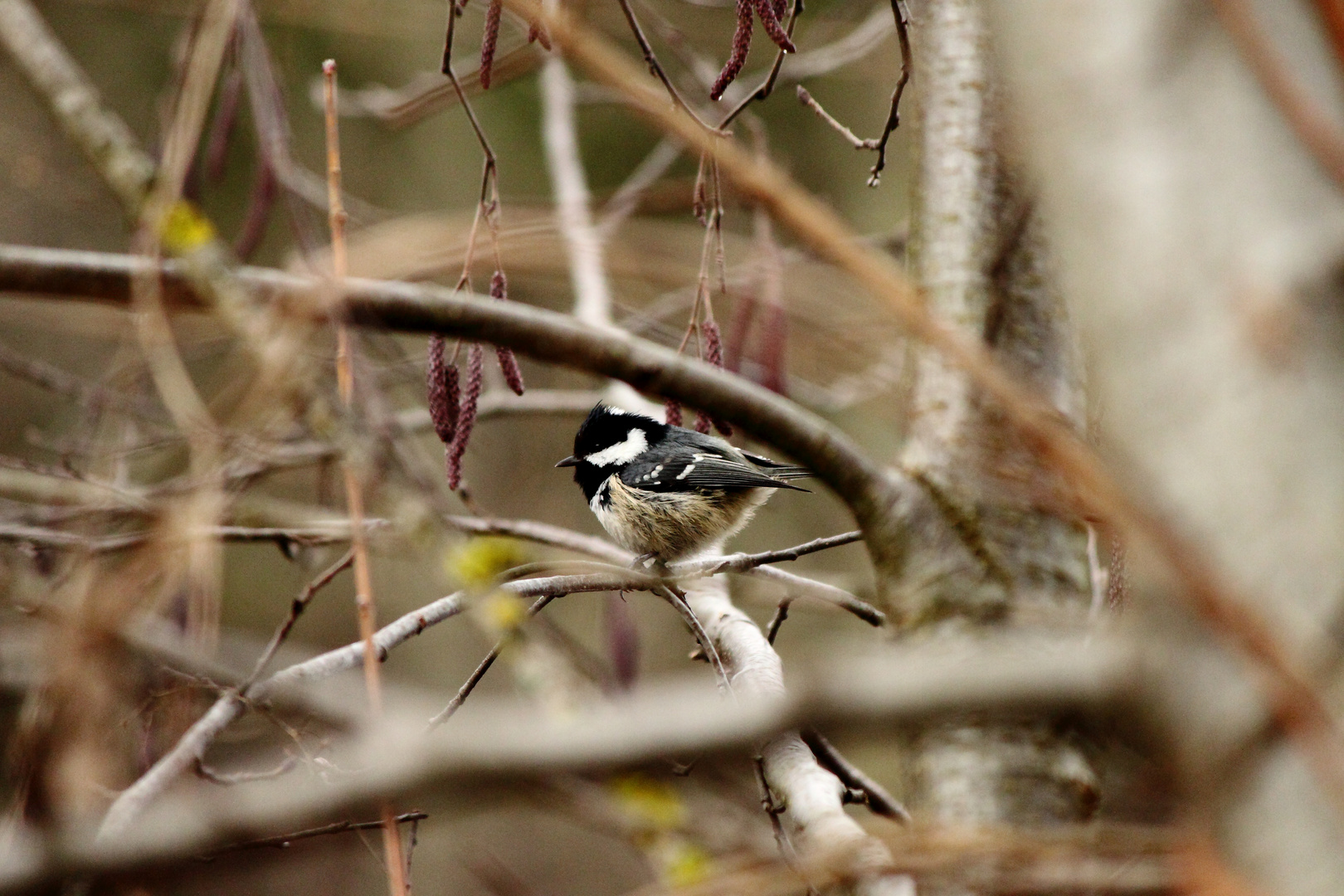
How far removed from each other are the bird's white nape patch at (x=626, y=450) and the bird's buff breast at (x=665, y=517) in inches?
4.0

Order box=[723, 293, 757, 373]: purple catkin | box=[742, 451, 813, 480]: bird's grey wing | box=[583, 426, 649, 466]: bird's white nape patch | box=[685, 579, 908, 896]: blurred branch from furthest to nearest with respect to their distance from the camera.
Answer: box=[583, 426, 649, 466]: bird's white nape patch < box=[742, 451, 813, 480]: bird's grey wing < box=[723, 293, 757, 373]: purple catkin < box=[685, 579, 908, 896]: blurred branch

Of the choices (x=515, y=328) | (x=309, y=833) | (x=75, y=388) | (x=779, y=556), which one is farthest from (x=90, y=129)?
(x=75, y=388)

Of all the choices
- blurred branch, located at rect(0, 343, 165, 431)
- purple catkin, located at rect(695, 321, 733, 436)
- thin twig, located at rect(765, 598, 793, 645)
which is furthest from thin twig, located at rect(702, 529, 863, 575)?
blurred branch, located at rect(0, 343, 165, 431)

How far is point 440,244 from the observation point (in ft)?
3.45

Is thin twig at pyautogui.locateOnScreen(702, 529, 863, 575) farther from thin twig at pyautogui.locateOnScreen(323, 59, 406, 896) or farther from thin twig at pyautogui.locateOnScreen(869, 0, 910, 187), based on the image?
thin twig at pyautogui.locateOnScreen(323, 59, 406, 896)

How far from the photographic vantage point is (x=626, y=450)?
13.2 ft

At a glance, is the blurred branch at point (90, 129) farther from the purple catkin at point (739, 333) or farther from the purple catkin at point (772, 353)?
the purple catkin at point (739, 333)

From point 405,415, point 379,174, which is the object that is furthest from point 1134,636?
point 379,174

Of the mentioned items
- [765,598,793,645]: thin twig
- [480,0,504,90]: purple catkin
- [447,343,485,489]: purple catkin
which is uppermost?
[480,0,504,90]: purple catkin

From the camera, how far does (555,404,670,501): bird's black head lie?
397 centimetres

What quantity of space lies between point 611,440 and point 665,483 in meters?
0.31

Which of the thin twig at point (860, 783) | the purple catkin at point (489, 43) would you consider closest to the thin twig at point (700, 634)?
the thin twig at point (860, 783)

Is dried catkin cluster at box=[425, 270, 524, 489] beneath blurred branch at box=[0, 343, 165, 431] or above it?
beneath

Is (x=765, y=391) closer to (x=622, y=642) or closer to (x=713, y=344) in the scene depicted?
(x=713, y=344)
